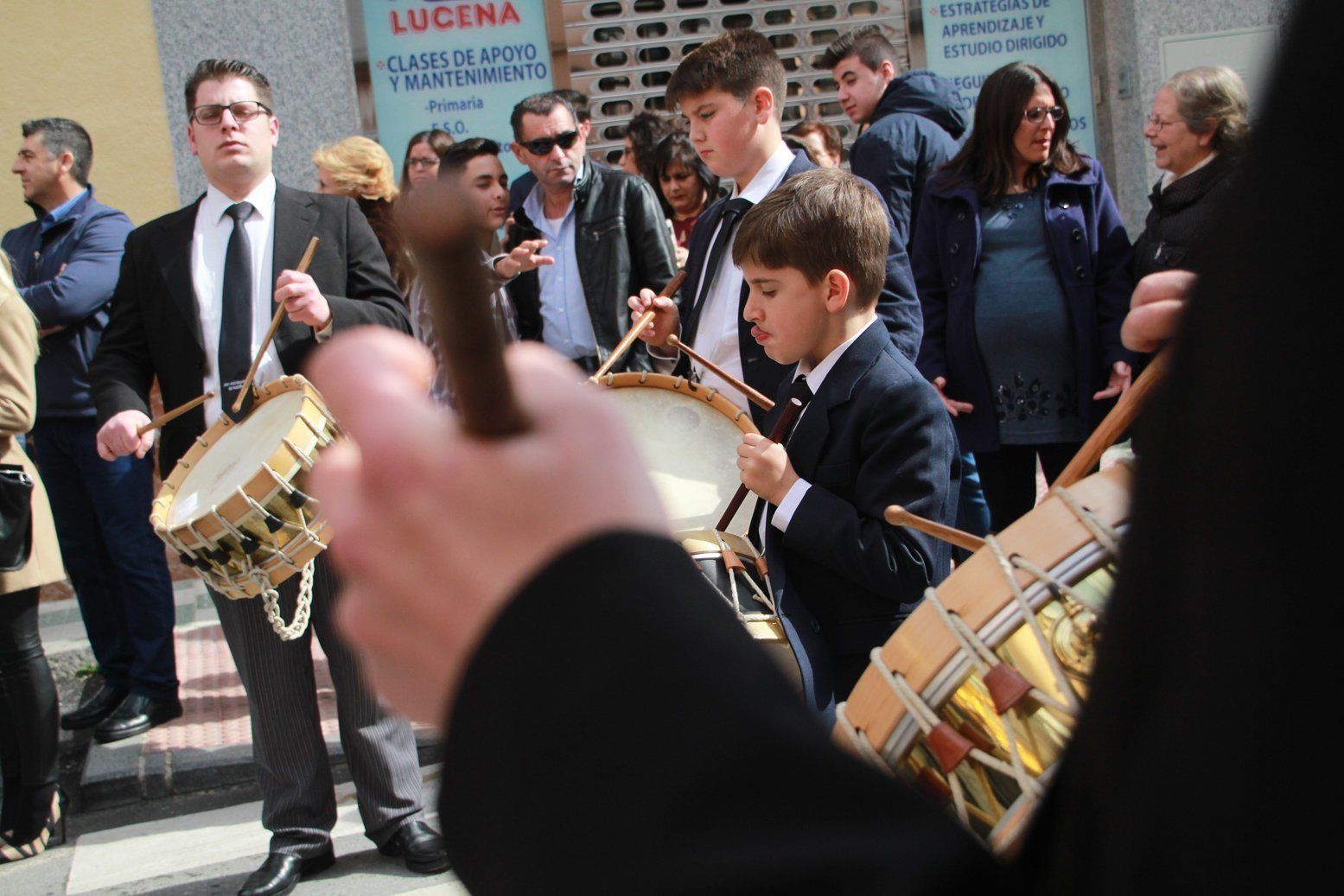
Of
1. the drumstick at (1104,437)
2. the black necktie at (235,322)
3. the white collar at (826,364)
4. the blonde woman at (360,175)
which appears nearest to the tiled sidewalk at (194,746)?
the black necktie at (235,322)

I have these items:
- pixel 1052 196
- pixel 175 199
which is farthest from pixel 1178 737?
pixel 175 199

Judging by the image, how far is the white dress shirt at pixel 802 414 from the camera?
255cm

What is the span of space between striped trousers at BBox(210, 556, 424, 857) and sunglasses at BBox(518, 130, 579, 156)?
221cm

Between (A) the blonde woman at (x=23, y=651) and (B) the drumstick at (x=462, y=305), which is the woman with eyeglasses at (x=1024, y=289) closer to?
(A) the blonde woman at (x=23, y=651)

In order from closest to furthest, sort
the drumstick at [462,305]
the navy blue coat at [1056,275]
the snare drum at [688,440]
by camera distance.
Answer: the drumstick at [462,305]
the snare drum at [688,440]
the navy blue coat at [1056,275]

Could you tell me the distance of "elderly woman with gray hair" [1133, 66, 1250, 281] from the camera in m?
3.94

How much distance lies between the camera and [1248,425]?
354 millimetres

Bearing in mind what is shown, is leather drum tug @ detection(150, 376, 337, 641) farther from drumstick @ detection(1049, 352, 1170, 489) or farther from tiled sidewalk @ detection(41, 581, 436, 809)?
drumstick @ detection(1049, 352, 1170, 489)

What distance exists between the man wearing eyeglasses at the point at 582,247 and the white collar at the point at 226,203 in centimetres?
132

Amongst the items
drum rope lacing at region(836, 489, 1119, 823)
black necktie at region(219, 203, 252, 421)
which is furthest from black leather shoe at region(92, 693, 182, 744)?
drum rope lacing at region(836, 489, 1119, 823)

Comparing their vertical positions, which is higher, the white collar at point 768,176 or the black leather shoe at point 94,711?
the white collar at point 768,176

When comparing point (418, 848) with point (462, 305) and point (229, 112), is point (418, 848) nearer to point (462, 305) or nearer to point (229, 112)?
point (229, 112)

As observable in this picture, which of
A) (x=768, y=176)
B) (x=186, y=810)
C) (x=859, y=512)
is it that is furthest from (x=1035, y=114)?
(x=186, y=810)

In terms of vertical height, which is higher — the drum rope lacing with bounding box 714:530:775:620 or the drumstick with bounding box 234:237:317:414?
the drumstick with bounding box 234:237:317:414
